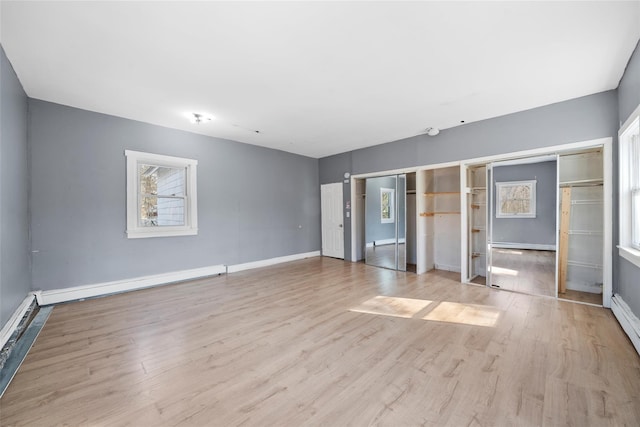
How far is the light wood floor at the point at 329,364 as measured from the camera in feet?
5.42

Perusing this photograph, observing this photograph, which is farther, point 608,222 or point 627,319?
point 608,222

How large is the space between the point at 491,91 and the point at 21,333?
240 inches

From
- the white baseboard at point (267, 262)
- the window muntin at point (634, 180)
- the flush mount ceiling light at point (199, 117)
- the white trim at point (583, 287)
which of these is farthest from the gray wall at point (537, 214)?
the flush mount ceiling light at point (199, 117)

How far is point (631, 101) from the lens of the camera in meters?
2.70

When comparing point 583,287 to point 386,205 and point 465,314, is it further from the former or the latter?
point 386,205

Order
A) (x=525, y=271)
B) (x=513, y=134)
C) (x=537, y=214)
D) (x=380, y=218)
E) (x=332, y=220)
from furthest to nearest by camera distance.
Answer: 1. (x=380, y=218)
2. (x=537, y=214)
3. (x=332, y=220)
4. (x=525, y=271)
5. (x=513, y=134)

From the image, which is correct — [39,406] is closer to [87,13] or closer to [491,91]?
[87,13]

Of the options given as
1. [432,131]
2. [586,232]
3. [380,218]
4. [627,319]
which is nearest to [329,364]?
[627,319]

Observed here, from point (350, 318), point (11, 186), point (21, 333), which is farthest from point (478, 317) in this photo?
point (11, 186)

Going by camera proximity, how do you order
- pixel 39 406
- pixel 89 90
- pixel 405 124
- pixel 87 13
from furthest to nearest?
1. pixel 405 124
2. pixel 89 90
3. pixel 87 13
4. pixel 39 406

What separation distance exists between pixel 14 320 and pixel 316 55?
411 cm

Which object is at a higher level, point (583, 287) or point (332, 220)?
point (332, 220)

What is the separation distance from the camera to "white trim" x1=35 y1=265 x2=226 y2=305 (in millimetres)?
3600

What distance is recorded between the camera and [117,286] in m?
4.08
